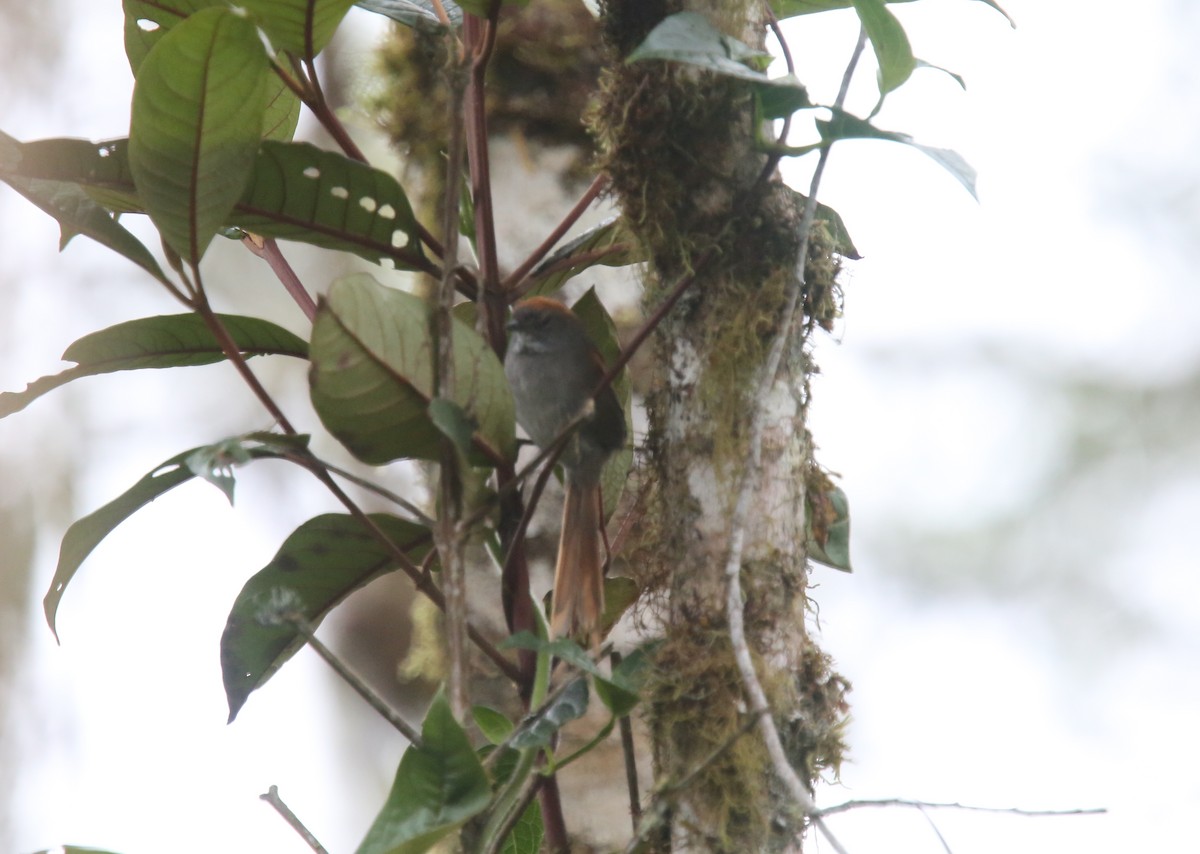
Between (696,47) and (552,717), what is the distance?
2.46 ft

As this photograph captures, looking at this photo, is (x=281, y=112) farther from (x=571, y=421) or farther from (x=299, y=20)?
(x=571, y=421)

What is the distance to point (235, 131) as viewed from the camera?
1.15 meters

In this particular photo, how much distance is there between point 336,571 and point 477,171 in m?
0.56

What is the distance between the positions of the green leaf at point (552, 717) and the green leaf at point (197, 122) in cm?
65

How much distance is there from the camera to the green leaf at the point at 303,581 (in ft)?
4.35

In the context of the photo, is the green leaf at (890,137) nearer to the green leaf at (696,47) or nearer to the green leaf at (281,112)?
the green leaf at (696,47)

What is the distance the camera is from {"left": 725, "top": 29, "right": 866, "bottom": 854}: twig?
1126 mm

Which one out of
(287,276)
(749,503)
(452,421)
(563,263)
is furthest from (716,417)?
(287,276)

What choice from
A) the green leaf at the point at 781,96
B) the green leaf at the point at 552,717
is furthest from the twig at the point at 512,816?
the green leaf at the point at 781,96

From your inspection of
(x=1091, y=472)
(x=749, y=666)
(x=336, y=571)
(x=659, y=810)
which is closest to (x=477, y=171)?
(x=336, y=571)

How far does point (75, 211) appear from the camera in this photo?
1257mm

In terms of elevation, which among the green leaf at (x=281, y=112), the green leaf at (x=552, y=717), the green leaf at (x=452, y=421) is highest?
the green leaf at (x=281, y=112)

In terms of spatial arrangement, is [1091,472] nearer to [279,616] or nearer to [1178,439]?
[1178,439]

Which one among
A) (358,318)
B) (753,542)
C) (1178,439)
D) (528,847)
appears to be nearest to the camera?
(358,318)
